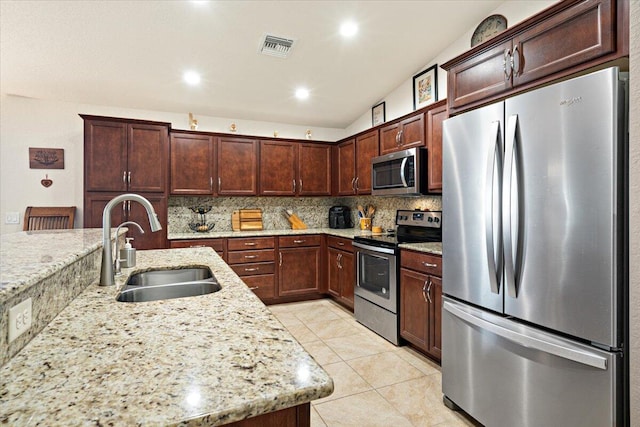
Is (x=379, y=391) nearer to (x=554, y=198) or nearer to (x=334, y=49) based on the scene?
(x=554, y=198)

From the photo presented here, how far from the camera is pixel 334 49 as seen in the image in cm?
332

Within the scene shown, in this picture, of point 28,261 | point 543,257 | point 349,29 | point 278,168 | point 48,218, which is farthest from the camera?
point 278,168

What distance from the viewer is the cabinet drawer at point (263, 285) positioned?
413 cm

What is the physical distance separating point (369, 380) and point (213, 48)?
3116mm

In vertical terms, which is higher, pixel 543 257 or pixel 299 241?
pixel 543 257

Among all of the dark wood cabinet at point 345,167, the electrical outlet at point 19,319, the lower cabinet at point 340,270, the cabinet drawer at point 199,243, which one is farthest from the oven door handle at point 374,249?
the electrical outlet at point 19,319

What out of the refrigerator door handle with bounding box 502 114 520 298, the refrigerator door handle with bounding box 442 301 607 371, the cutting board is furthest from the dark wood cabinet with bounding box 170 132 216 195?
the refrigerator door handle with bounding box 502 114 520 298

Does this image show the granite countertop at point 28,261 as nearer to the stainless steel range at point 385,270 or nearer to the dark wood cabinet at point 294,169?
the stainless steel range at point 385,270

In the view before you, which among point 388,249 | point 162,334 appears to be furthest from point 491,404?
point 162,334

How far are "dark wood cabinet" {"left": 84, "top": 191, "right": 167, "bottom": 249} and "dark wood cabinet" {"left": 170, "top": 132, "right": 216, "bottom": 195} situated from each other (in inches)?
14.1

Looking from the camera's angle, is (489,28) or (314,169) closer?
(489,28)

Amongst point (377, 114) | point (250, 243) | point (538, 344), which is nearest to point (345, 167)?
point (377, 114)

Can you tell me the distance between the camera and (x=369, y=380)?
2459mm

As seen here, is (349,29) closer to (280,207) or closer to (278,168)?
(278,168)
